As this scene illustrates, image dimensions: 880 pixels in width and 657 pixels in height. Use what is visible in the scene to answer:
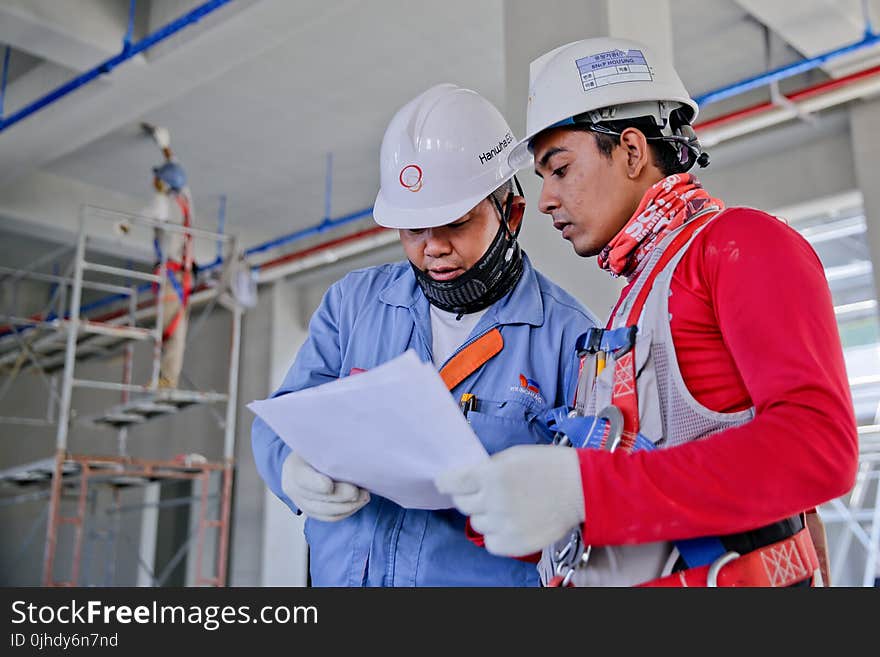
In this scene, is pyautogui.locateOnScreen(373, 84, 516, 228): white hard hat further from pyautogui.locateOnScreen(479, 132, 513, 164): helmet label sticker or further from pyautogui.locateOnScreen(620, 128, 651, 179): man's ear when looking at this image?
pyautogui.locateOnScreen(620, 128, 651, 179): man's ear

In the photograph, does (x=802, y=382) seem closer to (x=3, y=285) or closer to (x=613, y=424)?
(x=613, y=424)

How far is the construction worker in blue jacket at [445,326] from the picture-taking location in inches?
75.3

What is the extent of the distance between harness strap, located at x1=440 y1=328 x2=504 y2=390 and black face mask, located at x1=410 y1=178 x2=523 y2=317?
117 millimetres

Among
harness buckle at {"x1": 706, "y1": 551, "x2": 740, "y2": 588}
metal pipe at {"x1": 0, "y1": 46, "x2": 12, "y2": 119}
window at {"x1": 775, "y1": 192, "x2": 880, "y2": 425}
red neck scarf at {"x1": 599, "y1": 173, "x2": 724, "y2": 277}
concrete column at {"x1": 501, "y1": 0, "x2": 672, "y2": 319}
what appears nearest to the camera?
harness buckle at {"x1": 706, "y1": 551, "x2": 740, "y2": 588}

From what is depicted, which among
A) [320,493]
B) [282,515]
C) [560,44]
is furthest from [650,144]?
[282,515]

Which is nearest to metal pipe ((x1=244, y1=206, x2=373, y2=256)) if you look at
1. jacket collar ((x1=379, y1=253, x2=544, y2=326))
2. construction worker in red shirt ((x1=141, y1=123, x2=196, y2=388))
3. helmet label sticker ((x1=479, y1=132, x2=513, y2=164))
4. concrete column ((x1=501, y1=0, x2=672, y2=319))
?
construction worker in red shirt ((x1=141, y1=123, x2=196, y2=388))

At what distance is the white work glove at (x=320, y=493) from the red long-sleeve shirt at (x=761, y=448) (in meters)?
0.59

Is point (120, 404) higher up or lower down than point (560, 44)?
lower down

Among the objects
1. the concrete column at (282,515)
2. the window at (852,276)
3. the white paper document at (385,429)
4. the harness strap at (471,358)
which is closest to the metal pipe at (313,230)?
the concrete column at (282,515)

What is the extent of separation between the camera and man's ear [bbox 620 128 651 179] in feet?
5.44

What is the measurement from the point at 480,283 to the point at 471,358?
0.19 meters

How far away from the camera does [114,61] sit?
6.28 meters

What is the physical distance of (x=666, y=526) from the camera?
1.23 meters

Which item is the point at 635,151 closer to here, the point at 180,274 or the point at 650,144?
the point at 650,144
